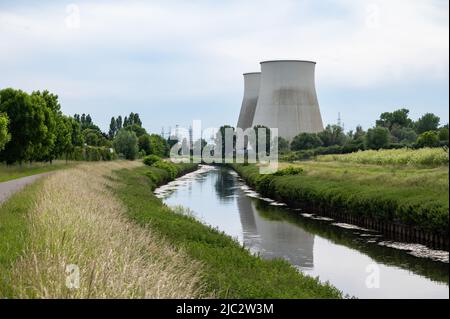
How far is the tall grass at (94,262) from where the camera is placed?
5312 millimetres

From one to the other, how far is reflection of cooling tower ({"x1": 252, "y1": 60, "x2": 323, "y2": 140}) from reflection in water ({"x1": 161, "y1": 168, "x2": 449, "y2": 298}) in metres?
38.0

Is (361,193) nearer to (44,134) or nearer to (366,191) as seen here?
(366,191)

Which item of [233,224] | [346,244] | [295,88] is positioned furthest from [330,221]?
[295,88]

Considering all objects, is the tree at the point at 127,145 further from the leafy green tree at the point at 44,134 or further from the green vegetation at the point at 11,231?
the green vegetation at the point at 11,231

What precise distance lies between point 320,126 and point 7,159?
4543 centimetres

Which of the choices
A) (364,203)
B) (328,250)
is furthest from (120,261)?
(364,203)

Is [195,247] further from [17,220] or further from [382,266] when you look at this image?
[382,266]

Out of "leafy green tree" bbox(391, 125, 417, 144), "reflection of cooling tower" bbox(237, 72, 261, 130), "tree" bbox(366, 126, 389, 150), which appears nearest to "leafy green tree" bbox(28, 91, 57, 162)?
"tree" bbox(366, 126, 389, 150)

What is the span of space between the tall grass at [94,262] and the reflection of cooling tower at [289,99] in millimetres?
53470

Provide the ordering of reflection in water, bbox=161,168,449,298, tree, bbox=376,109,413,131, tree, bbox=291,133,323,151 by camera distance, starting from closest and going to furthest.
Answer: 1. reflection in water, bbox=161,168,449,298
2. tree, bbox=376,109,413,131
3. tree, bbox=291,133,323,151

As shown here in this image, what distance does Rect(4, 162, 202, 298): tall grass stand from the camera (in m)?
5.31

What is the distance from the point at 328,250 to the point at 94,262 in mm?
9271

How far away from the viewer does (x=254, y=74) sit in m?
82.6

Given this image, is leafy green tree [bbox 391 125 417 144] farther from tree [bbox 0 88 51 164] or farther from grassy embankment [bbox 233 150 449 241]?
tree [bbox 0 88 51 164]
